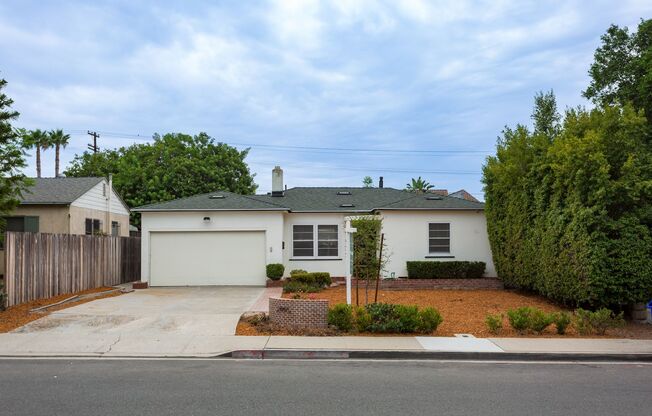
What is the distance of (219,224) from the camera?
20.8 m

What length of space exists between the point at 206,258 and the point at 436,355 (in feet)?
43.8

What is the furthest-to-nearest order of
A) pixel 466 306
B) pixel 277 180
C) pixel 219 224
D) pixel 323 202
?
pixel 277 180 → pixel 323 202 → pixel 219 224 → pixel 466 306

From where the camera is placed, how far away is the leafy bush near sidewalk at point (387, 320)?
1069cm

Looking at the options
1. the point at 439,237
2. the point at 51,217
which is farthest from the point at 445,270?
the point at 51,217

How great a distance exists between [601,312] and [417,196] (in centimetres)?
1241

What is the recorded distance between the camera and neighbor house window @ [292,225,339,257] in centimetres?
2236

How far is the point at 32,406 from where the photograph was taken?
5.98 m

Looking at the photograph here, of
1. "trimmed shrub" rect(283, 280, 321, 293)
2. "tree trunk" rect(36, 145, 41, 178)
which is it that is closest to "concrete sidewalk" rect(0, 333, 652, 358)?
"trimmed shrub" rect(283, 280, 321, 293)

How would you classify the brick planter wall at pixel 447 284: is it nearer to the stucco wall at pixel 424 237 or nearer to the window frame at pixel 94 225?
the stucco wall at pixel 424 237

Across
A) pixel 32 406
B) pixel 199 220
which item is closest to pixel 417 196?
pixel 199 220

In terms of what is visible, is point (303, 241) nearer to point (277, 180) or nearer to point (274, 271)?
point (274, 271)

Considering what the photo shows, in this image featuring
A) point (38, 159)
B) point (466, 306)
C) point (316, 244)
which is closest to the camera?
point (466, 306)

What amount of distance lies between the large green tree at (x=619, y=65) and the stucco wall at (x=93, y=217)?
22.3 metres

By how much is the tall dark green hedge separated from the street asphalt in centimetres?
411
